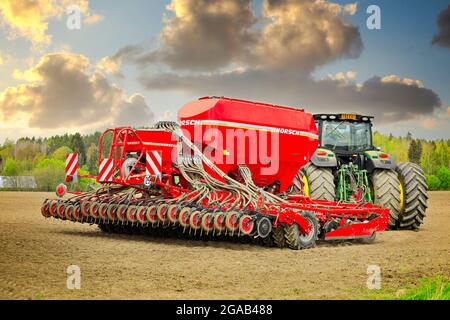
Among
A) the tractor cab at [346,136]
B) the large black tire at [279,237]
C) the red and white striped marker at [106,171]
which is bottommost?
the large black tire at [279,237]

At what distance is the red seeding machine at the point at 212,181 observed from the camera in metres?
9.81

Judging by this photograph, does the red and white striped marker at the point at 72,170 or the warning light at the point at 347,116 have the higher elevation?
A: the warning light at the point at 347,116

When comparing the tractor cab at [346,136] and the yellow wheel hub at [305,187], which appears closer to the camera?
the yellow wheel hub at [305,187]

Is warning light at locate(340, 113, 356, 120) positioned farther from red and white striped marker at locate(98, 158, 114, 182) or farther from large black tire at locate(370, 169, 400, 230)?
red and white striped marker at locate(98, 158, 114, 182)

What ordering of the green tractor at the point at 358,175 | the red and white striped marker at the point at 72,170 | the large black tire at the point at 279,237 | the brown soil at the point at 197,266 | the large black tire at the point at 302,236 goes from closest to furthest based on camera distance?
the brown soil at the point at 197,266 < the large black tire at the point at 302,236 < the large black tire at the point at 279,237 < the red and white striped marker at the point at 72,170 < the green tractor at the point at 358,175

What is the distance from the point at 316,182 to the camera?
1252cm

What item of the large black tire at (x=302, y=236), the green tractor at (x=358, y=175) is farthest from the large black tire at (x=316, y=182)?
the large black tire at (x=302, y=236)

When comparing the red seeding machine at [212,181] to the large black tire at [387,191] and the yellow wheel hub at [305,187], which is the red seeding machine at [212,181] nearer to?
the yellow wheel hub at [305,187]

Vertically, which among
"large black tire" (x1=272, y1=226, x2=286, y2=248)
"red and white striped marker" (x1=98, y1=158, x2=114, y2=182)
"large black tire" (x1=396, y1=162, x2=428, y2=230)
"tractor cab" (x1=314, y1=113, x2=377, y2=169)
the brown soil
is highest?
"tractor cab" (x1=314, y1=113, x2=377, y2=169)

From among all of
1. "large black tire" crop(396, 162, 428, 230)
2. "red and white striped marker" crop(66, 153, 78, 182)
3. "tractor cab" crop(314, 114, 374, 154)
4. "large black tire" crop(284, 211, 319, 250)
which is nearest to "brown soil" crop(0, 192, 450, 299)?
"large black tire" crop(284, 211, 319, 250)

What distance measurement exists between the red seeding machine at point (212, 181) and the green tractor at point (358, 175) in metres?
0.76

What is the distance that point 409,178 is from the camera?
13.2m

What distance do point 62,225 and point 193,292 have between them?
8375 millimetres

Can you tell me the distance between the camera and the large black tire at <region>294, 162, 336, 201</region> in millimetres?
12453
